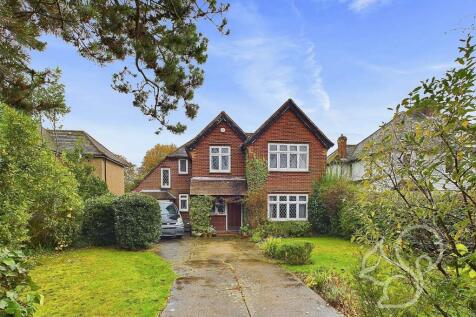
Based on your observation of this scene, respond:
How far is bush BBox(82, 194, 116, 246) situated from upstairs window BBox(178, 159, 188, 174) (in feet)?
37.7

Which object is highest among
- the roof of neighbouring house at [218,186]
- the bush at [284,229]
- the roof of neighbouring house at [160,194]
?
the roof of neighbouring house at [218,186]

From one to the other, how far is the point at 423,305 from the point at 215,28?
4.39 meters

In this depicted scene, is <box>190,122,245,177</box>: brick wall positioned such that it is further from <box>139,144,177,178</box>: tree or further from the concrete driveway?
<box>139,144,177,178</box>: tree

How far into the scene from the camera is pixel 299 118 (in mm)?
18844

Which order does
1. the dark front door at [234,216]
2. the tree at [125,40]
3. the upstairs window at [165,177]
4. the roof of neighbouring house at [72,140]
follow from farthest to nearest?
the upstairs window at [165,177] < the roof of neighbouring house at [72,140] < the dark front door at [234,216] < the tree at [125,40]

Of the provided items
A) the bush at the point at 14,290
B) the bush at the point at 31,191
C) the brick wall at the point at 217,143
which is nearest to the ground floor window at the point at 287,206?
the brick wall at the point at 217,143

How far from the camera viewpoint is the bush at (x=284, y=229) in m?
17.3

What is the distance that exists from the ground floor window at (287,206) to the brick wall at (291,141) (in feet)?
1.21

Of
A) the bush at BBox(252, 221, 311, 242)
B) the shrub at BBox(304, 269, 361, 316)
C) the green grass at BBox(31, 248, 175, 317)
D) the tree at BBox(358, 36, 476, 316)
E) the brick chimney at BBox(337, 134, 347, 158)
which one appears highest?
the brick chimney at BBox(337, 134, 347, 158)

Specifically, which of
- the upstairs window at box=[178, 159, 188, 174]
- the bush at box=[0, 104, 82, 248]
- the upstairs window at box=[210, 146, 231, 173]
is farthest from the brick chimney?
the bush at box=[0, 104, 82, 248]

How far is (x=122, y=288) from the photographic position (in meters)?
7.36

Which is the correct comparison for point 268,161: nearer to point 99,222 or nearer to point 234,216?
point 234,216

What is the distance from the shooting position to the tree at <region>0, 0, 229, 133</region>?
4.86 meters

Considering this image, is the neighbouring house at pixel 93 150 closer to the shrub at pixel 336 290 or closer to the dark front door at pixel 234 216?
the dark front door at pixel 234 216
